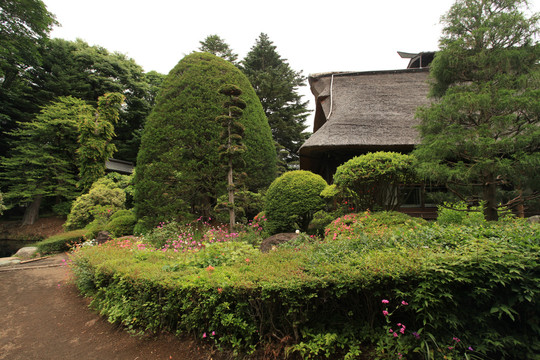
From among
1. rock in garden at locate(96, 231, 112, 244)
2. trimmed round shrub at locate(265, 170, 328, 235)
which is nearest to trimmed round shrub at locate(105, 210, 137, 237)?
rock in garden at locate(96, 231, 112, 244)

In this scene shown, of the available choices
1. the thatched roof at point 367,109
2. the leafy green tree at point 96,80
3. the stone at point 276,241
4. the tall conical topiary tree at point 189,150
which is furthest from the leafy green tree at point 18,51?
the stone at point 276,241

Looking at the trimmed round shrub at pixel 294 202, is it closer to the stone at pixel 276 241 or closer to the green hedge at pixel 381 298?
the stone at pixel 276 241

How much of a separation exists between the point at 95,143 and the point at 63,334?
44.0 feet

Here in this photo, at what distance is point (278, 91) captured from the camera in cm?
1986

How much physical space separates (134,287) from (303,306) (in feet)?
7.13

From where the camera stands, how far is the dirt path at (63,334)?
270 cm

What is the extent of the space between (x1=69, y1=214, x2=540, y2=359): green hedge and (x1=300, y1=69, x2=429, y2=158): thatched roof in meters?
5.95

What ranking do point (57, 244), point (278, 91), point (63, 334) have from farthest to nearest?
point (278, 91) → point (57, 244) → point (63, 334)

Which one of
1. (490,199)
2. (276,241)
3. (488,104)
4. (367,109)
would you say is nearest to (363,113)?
(367,109)

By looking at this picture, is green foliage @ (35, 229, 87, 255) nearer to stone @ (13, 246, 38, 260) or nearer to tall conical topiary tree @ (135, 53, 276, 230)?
stone @ (13, 246, 38, 260)

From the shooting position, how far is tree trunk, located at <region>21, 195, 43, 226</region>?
1789 cm

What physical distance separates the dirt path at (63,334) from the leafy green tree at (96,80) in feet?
61.7

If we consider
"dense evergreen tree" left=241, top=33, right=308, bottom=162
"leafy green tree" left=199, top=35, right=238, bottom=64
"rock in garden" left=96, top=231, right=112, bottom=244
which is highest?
"leafy green tree" left=199, top=35, right=238, bottom=64

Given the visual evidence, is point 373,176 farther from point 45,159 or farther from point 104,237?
point 45,159
